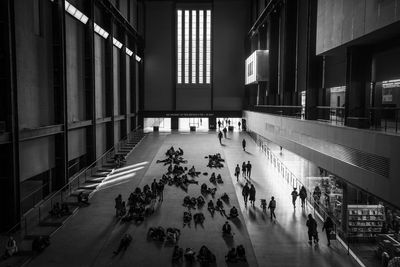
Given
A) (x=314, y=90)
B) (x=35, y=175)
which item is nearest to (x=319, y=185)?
(x=314, y=90)

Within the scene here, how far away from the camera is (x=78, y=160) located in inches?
1069

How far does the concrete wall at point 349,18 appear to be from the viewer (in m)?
11.3

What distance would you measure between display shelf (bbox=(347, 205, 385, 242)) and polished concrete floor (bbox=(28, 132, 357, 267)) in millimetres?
1511

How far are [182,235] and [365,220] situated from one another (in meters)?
8.19

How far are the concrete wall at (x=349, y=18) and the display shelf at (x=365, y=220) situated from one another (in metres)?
7.32

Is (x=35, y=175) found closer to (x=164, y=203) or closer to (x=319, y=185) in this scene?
(x=164, y=203)

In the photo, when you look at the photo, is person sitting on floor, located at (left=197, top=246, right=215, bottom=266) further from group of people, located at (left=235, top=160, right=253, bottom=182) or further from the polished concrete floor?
group of people, located at (left=235, top=160, right=253, bottom=182)

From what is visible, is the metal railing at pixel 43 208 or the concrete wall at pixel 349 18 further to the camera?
the metal railing at pixel 43 208

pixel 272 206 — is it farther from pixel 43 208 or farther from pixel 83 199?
pixel 43 208

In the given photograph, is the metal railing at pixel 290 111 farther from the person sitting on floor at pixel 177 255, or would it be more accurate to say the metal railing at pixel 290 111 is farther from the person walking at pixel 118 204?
the person sitting on floor at pixel 177 255

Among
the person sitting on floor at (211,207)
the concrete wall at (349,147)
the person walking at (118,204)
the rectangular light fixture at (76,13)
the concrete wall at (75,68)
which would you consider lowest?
the person sitting on floor at (211,207)

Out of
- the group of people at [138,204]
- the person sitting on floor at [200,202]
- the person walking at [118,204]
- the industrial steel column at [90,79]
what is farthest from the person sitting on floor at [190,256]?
the industrial steel column at [90,79]

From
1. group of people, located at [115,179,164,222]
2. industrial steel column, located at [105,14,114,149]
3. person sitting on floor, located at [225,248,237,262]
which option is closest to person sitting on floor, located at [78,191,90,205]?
group of people, located at [115,179,164,222]

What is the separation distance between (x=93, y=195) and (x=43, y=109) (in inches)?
228
